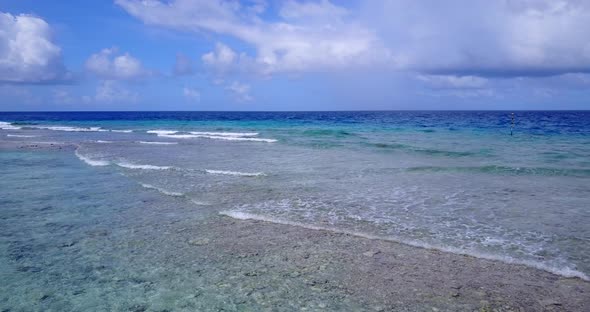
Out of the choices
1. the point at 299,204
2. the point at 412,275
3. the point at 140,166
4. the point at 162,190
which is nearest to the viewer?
the point at 412,275

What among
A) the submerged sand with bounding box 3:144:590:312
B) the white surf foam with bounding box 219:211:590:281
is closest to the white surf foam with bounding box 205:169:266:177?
the white surf foam with bounding box 219:211:590:281

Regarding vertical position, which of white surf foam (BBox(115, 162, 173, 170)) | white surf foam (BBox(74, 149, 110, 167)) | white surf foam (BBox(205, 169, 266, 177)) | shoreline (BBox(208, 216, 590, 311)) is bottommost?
shoreline (BBox(208, 216, 590, 311))

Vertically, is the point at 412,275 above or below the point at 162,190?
below

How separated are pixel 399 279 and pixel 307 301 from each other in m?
1.60

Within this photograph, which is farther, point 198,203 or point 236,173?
point 236,173

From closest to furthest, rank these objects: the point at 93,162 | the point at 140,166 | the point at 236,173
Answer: the point at 236,173, the point at 140,166, the point at 93,162

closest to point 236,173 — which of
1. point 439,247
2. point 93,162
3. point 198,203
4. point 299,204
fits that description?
point 198,203

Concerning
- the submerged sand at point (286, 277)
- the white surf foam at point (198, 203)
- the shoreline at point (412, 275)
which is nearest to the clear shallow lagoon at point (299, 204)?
the white surf foam at point (198, 203)

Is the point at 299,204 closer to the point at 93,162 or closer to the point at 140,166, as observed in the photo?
the point at 140,166

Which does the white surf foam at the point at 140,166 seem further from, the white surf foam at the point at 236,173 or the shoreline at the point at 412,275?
the shoreline at the point at 412,275

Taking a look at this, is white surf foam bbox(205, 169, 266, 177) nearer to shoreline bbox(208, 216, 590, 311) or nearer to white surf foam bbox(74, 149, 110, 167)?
white surf foam bbox(74, 149, 110, 167)

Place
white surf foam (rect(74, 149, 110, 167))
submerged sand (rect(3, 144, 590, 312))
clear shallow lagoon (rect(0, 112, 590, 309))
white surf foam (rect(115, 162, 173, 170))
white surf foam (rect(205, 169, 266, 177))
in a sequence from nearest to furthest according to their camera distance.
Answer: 1. submerged sand (rect(3, 144, 590, 312))
2. clear shallow lagoon (rect(0, 112, 590, 309))
3. white surf foam (rect(205, 169, 266, 177))
4. white surf foam (rect(115, 162, 173, 170))
5. white surf foam (rect(74, 149, 110, 167))

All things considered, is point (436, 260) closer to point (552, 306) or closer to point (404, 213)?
point (552, 306)

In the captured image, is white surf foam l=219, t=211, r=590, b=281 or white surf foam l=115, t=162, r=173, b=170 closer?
white surf foam l=219, t=211, r=590, b=281
